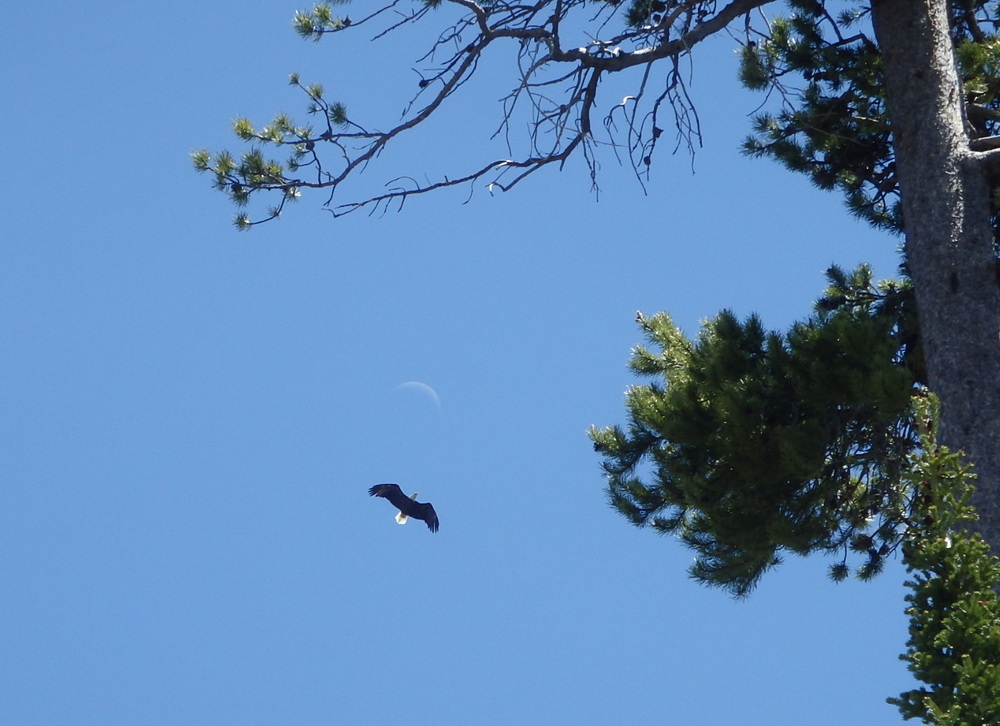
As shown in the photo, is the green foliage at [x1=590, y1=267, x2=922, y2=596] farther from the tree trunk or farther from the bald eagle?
the bald eagle

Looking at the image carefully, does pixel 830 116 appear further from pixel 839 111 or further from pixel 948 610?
pixel 948 610

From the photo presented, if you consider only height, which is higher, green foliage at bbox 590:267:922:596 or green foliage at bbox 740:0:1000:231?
green foliage at bbox 740:0:1000:231

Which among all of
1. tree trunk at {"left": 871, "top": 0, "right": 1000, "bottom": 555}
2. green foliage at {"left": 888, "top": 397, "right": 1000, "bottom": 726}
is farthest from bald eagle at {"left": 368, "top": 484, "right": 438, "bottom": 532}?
green foliage at {"left": 888, "top": 397, "right": 1000, "bottom": 726}

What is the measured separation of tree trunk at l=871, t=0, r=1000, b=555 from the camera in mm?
5809

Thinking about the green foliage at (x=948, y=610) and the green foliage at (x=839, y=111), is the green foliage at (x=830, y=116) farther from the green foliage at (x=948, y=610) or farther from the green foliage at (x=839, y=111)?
the green foliage at (x=948, y=610)

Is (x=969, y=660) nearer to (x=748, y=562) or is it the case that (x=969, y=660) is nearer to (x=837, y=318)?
(x=837, y=318)

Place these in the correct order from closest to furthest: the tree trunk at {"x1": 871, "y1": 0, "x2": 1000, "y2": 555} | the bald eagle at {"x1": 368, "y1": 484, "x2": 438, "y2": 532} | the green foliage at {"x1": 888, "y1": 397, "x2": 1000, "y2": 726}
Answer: the green foliage at {"x1": 888, "y1": 397, "x2": 1000, "y2": 726}, the tree trunk at {"x1": 871, "y1": 0, "x2": 1000, "y2": 555}, the bald eagle at {"x1": 368, "y1": 484, "x2": 438, "y2": 532}

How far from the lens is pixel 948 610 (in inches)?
169

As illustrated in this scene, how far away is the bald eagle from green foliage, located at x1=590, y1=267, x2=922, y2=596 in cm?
112

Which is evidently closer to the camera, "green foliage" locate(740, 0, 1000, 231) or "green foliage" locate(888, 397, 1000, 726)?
"green foliage" locate(888, 397, 1000, 726)

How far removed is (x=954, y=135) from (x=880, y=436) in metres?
1.65

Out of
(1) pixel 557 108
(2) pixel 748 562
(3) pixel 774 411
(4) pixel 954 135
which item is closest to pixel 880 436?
(3) pixel 774 411

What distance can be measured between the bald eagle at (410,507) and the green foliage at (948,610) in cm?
361

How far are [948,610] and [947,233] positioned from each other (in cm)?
258
